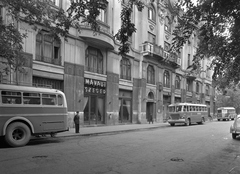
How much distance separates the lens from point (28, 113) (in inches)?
466

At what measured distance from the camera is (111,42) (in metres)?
23.5

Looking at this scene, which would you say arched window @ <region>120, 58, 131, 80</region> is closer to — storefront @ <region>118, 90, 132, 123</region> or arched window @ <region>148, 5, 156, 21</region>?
storefront @ <region>118, 90, 132, 123</region>

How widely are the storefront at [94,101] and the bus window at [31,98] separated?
31.7ft

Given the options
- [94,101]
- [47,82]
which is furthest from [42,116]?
[94,101]

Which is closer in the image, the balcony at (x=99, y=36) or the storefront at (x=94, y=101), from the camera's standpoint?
the balcony at (x=99, y=36)

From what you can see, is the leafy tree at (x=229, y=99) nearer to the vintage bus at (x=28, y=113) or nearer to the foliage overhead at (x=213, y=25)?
the vintage bus at (x=28, y=113)

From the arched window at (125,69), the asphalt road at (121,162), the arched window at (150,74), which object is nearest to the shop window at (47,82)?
the arched window at (125,69)

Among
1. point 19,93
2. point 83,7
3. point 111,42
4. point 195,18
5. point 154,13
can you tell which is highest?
point 154,13

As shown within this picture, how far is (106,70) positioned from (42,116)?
12.8 metres

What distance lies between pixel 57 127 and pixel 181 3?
9578 mm

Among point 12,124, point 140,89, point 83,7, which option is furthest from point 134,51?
point 83,7

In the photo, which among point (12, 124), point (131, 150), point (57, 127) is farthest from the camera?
point (57, 127)

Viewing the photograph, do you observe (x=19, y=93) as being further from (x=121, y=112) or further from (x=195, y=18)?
(x=121, y=112)

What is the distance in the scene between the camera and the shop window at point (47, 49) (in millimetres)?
18609
